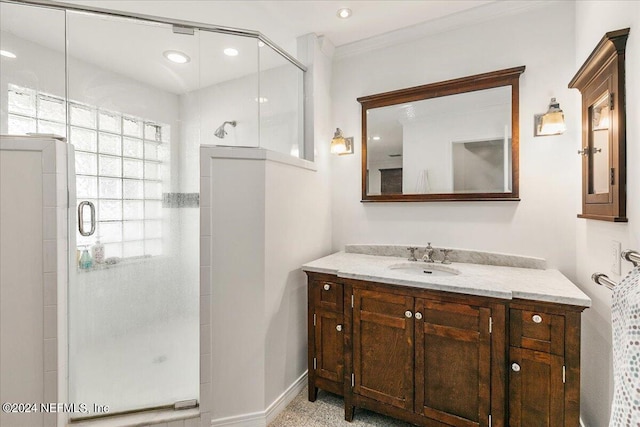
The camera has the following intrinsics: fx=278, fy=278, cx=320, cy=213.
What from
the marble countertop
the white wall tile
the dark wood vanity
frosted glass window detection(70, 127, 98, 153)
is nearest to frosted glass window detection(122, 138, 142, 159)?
frosted glass window detection(70, 127, 98, 153)

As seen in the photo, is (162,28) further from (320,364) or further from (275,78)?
(320,364)

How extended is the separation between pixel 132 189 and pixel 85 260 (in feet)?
1.57

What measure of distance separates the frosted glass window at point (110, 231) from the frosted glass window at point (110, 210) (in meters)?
0.03

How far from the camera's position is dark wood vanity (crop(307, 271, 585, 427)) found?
1.29 m

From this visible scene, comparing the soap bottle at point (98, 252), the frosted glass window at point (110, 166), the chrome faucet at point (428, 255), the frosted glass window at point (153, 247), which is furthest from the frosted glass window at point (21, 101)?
the chrome faucet at point (428, 255)

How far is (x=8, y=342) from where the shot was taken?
144 centimetres

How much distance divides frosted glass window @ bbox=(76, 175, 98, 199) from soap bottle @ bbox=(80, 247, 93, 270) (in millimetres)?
303

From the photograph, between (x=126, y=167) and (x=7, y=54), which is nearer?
(x=7, y=54)

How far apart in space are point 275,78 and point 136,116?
95 centimetres

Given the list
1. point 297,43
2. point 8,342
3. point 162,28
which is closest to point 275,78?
point 297,43

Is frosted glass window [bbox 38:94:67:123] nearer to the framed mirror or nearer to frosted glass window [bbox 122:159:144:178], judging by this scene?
frosted glass window [bbox 122:159:144:178]

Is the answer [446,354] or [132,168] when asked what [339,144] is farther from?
[446,354]

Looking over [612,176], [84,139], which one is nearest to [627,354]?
[612,176]

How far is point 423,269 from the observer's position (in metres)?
1.99
